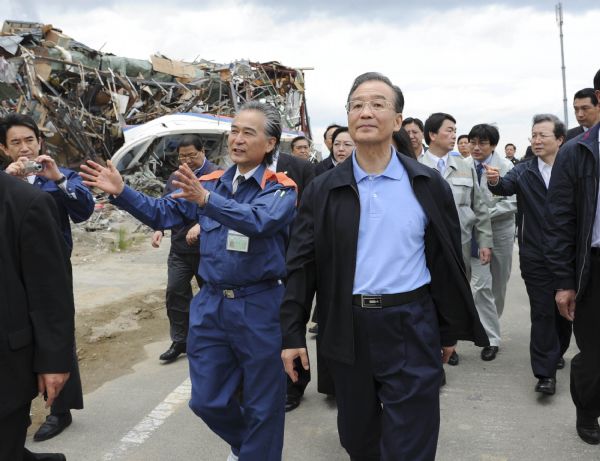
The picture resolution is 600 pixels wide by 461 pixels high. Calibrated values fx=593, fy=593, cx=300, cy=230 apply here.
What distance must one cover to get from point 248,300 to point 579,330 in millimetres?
1821

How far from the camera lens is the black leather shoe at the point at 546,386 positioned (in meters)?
4.20

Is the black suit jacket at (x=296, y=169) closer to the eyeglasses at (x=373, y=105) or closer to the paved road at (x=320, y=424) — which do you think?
the paved road at (x=320, y=424)

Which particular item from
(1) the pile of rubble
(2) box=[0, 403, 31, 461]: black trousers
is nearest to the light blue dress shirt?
(2) box=[0, 403, 31, 461]: black trousers

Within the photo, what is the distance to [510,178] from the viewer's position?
477cm

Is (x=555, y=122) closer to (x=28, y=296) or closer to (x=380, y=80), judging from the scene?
(x=380, y=80)

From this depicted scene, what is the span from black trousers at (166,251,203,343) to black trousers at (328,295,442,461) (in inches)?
114

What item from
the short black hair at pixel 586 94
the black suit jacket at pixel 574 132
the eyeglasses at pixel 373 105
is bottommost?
the black suit jacket at pixel 574 132

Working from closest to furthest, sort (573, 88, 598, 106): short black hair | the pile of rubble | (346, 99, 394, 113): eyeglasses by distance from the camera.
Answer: (346, 99, 394, 113): eyeglasses < (573, 88, 598, 106): short black hair < the pile of rubble

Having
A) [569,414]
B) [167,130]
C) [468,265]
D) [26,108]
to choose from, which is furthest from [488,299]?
[26,108]

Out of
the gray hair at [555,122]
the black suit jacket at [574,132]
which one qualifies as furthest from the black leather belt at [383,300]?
the black suit jacket at [574,132]

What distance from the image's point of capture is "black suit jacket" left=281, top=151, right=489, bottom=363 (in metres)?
2.50

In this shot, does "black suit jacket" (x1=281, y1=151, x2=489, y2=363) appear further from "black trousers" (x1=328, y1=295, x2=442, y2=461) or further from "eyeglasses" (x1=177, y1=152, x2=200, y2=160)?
"eyeglasses" (x1=177, y1=152, x2=200, y2=160)

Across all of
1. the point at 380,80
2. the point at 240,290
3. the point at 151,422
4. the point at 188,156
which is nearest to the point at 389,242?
the point at 380,80

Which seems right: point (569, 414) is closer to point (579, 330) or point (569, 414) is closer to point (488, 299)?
point (579, 330)
